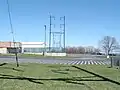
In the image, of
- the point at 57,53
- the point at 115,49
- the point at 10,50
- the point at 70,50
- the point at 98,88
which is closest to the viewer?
the point at 98,88

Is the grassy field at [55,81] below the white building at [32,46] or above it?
below

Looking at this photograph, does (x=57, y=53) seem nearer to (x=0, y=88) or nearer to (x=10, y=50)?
(x=10, y=50)

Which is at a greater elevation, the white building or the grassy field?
the white building

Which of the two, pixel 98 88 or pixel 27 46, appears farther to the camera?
pixel 27 46

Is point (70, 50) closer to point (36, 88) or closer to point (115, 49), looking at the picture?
point (115, 49)

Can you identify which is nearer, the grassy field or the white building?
the grassy field

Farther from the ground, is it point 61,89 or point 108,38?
point 108,38

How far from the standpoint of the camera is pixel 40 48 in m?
123

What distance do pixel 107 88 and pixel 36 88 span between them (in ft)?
8.92

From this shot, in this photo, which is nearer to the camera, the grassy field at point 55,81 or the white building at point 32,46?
the grassy field at point 55,81

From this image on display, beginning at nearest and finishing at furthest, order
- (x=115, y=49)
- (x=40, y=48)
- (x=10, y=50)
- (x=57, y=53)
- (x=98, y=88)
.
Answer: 1. (x=98, y=88)
2. (x=115, y=49)
3. (x=57, y=53)
4. (x=10, y=50)
5. (x=40, y=48)

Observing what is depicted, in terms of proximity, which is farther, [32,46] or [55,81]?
[32,46]

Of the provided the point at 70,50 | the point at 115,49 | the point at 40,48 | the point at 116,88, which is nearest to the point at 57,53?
the point at 115,49

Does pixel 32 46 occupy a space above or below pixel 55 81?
above
